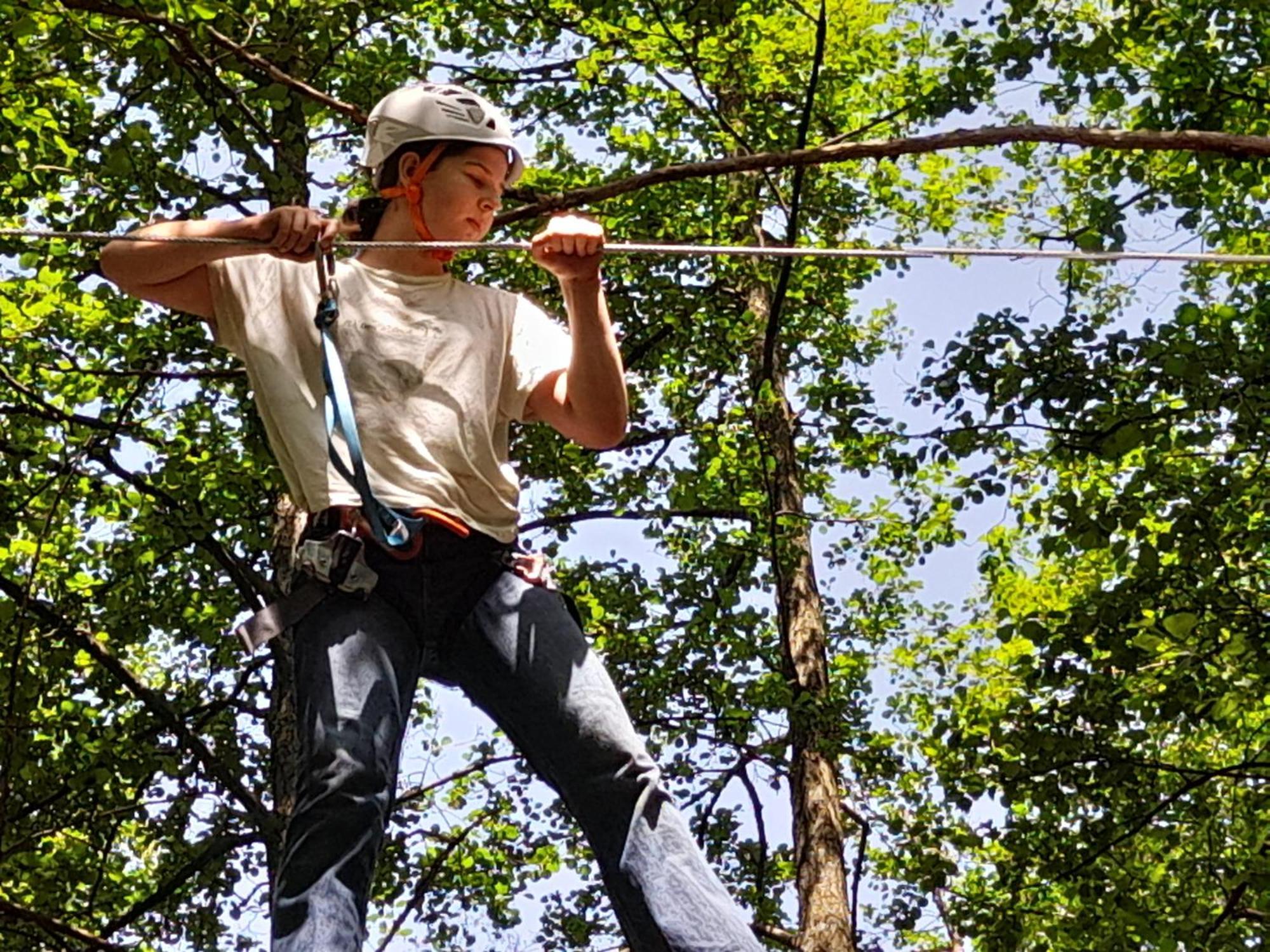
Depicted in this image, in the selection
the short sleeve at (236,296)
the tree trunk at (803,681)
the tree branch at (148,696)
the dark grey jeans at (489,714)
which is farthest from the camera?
the tree trunk at (803,681)

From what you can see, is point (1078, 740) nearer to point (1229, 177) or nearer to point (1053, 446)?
point (1053, 446)

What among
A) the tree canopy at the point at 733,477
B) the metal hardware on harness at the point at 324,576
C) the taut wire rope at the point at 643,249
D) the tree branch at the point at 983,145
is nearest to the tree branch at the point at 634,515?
the tree canopy at the point at 733,477

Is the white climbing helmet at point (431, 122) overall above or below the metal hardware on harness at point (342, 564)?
above

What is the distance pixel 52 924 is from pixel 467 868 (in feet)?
11.2

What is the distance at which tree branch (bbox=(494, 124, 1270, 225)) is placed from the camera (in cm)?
481

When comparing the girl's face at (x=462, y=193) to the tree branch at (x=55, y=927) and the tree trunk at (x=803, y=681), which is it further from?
the tree trunk at (x=803, y=681)

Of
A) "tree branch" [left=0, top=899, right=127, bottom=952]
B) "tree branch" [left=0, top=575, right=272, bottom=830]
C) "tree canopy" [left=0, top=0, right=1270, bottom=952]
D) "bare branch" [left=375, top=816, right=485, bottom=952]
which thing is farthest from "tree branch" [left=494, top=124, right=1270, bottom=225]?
"bare branch" [left=375, top=816, right=485, bottom=952]

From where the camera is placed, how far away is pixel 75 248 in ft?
28.1

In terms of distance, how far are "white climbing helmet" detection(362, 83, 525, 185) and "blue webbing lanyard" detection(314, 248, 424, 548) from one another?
25 centimetres

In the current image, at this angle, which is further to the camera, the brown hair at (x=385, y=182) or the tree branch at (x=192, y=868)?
the tree branch at (x=192, y=868)

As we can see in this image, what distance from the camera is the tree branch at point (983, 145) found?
15.8ft

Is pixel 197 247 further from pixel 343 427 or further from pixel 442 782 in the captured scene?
pixel 442 782

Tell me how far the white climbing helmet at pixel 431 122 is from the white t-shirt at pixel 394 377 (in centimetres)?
23

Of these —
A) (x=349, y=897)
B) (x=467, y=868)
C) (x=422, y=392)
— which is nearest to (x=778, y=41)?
(x=467, y=868)
